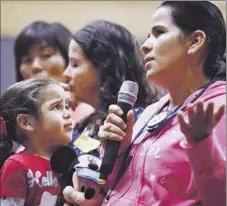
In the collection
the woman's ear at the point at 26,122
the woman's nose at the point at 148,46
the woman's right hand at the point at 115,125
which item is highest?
the woman's nose at the point at 148,46

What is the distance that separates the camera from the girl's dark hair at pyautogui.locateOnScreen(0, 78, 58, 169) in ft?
3.97

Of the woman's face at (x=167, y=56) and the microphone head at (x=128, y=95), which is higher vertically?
the woman's face at (x=167, y=56)

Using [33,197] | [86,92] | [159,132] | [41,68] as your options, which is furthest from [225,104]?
[41,68]

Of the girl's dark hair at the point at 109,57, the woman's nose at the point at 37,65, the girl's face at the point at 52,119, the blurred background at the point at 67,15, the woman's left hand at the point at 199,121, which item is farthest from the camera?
the blurred background at the point at 67,15

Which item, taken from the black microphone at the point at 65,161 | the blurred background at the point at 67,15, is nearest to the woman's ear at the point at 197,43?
the black microphone at the point at 65,161

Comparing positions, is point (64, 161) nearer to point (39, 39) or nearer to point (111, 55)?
point (111, 55)

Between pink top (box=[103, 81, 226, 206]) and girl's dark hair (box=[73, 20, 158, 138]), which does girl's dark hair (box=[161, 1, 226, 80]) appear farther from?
girl's dark hair (box=[73, 20, 158, 138])

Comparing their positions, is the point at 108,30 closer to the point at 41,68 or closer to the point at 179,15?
the point at 41,68

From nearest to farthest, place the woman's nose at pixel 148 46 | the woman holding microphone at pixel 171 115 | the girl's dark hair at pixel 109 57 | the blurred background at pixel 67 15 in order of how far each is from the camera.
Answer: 1. the woman holding microphone at pixel 171 115
2. the woman's nose at pixel 148 46
3. the girl's dark hair at pixel 109 57
4. the blurred background at pixel 67 15

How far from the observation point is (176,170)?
101 centimetres

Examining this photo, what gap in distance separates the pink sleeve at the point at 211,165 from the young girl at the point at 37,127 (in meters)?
0.36

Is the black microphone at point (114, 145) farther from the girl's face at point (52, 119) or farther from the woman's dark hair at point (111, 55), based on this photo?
the woman's dark hair at point (111, 55)

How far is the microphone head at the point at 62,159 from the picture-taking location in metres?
1.21

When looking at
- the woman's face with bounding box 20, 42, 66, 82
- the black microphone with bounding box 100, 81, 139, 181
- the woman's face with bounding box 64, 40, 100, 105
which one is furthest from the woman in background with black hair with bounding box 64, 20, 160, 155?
the black microphone with bounding box 100, 81, 139, 181
